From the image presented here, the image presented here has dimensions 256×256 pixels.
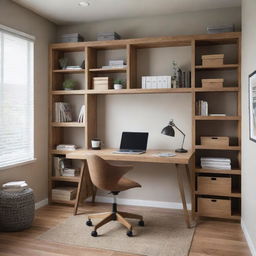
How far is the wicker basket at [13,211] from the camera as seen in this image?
10.8 feet

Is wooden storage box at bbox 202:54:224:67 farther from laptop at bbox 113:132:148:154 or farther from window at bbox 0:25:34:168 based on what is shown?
window at bbox 0:25:34:168

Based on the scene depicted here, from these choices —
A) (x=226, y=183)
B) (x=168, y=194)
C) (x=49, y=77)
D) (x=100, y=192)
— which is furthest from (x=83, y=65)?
(x=226, y=183)

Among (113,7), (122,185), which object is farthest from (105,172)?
(113,7)

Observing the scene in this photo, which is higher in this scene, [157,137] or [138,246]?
[157,137]

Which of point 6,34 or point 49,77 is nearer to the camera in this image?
point 6,34

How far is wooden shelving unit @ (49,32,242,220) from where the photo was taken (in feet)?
12.2

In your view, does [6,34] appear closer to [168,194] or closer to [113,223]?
[113,223]

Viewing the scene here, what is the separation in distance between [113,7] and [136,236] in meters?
2.73

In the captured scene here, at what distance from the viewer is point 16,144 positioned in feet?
12.4

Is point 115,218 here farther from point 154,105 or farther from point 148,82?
point 148,82

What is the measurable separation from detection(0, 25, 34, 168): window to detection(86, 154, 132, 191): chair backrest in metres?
1.09

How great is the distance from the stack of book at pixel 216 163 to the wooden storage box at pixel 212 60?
1.14 metres

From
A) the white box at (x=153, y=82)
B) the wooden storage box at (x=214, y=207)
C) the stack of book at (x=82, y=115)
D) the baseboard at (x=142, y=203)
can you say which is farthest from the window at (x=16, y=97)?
the wooden storage box at (x=214, y=207)

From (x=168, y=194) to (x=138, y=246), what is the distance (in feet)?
4.38
